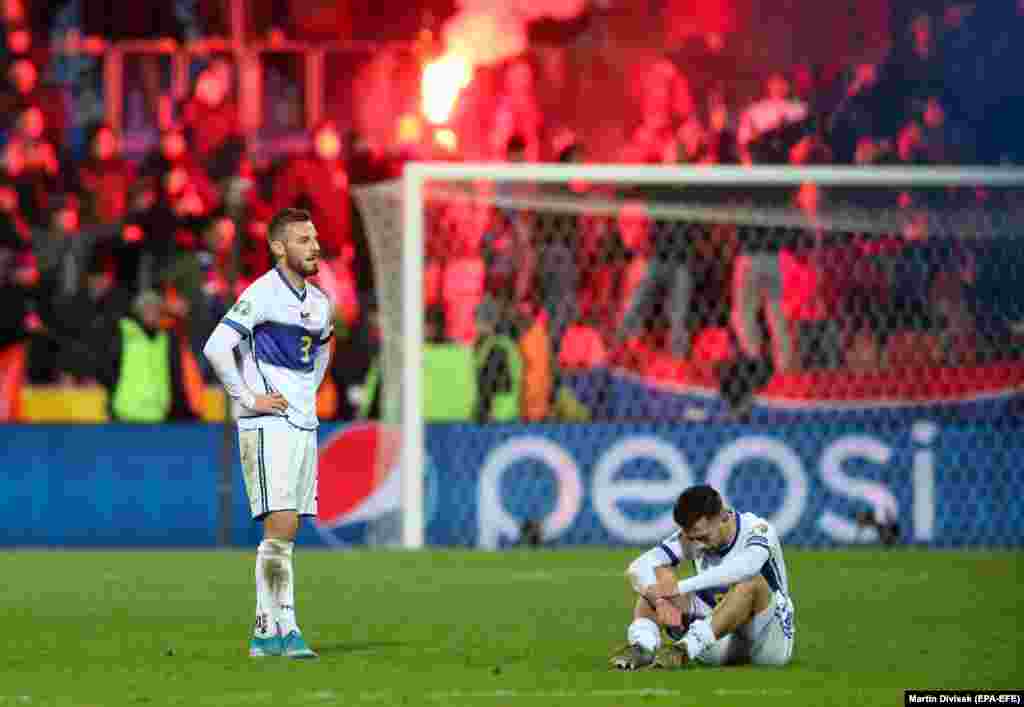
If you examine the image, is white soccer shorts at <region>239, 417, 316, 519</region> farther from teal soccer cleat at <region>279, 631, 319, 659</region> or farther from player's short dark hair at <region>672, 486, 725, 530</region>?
player's short dark hair at <region>672, 486, 725, 530</region>

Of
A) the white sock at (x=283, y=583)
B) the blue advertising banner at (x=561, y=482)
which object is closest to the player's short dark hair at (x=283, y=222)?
the white sock at (x=283, y=583)

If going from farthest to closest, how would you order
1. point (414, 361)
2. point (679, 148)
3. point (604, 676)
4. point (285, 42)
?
1. point (285, 42)
2. point (679, 148)
3. point (414, 361)
4. point (604, 676)

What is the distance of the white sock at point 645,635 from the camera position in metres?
8.45

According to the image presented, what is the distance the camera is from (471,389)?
17109 millimetres

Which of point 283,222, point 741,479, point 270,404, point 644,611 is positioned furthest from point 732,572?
point 741,479

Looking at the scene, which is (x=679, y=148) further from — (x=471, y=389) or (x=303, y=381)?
(x=303, y=381)

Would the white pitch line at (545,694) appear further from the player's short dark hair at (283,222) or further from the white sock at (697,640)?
the player's short dark hair at (283,222)

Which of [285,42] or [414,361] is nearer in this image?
[414,361]

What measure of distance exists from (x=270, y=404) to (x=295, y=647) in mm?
986

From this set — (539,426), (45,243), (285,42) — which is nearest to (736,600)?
(539,426)

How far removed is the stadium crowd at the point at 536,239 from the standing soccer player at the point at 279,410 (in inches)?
310

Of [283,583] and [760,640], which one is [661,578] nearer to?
[760,640]

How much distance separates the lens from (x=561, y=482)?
16.6 m

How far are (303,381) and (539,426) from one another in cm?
766
